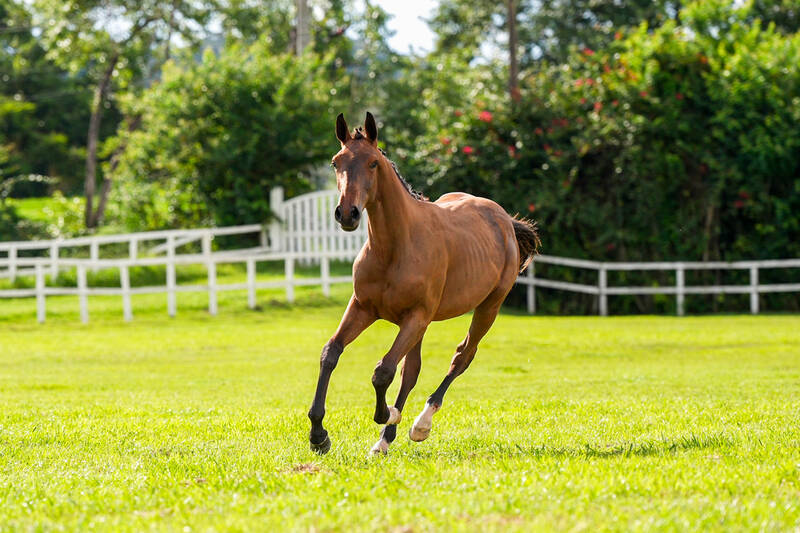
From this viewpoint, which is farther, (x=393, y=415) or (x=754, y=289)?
(x=754, y=289)

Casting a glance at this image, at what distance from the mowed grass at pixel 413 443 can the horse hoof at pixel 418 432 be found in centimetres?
13

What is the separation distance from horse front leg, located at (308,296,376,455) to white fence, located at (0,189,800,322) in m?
14.4

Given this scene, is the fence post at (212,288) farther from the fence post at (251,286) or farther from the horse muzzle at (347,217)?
the horse muzzle at (347,217)

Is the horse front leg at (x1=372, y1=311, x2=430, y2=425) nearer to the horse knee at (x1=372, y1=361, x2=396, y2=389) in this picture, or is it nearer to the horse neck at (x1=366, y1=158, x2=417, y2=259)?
the horse knee at (x1=372, y1=361, x2=396, y2=389)

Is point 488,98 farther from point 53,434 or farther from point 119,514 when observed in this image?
point 119,514

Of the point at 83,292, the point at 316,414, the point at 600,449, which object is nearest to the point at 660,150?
the point at 83,292

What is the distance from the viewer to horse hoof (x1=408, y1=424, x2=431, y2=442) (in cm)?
735

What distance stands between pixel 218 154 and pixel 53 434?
19647mm

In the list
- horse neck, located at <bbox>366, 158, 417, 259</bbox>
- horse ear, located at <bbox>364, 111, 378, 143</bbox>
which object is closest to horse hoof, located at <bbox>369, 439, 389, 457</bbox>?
horse neck, located at <bbox>366, 158, 417, 259</bbox>

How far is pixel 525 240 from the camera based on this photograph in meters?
9.23

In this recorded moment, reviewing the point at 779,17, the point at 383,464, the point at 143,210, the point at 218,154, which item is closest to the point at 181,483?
the point at 383,464

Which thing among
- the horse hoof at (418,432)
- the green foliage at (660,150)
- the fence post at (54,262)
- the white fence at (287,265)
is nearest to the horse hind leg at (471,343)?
the horse hoof at (418,432)

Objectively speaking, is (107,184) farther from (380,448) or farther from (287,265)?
(380,448)

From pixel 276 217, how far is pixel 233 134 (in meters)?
2.42
